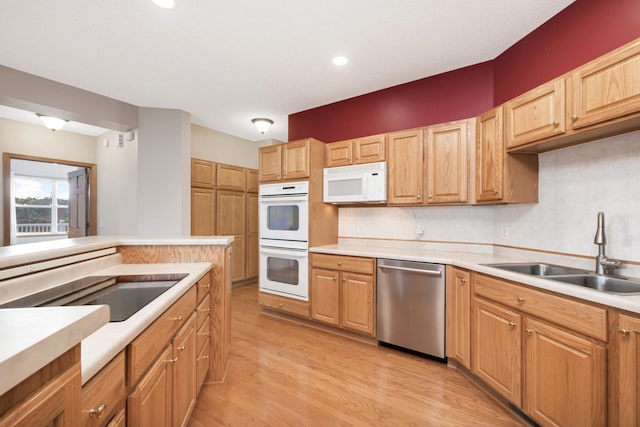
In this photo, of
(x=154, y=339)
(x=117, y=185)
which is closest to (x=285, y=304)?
(x=154, y=339)

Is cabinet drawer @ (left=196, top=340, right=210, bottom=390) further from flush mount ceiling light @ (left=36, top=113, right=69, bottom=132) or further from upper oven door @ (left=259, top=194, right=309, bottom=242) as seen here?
flush mount ceiling light @ (left=36, top=113, right=69, bottom=132)

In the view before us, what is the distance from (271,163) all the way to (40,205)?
6.41m

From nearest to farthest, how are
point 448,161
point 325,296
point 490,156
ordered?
point 490,156, point 448,161, point 325,296

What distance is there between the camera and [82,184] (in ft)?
17.1

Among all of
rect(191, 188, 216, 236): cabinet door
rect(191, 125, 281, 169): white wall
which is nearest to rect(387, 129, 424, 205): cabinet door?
rect(191, 188, 216, 236): cabinet door

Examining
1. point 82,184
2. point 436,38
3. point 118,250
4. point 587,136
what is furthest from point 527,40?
point 82,184

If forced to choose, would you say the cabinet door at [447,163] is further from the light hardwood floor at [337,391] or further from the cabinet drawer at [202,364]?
the cabinet drawer at [202,364]

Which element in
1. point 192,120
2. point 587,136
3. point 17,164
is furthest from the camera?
point 17,164

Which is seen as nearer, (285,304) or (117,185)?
(285,304)

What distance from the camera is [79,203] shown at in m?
5.25

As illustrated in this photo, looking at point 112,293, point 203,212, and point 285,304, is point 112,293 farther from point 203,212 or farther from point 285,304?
point 203,212

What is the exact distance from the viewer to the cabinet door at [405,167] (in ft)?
9.30

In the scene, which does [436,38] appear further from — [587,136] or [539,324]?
[539,324]

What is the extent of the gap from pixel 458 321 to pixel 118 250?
264cm
